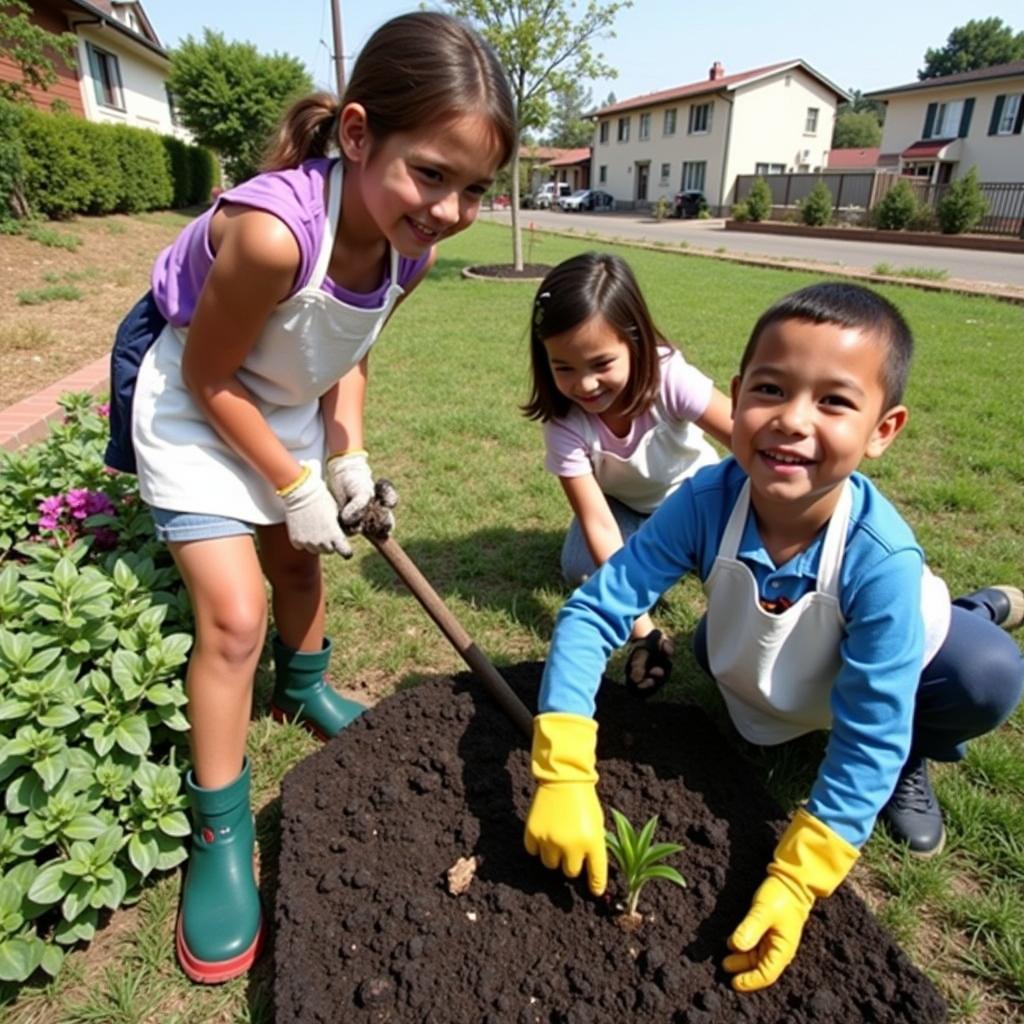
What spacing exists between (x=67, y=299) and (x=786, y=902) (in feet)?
26.9

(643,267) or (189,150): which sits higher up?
(189,150)

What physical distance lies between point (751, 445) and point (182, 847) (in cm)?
142

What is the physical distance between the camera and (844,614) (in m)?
1.47

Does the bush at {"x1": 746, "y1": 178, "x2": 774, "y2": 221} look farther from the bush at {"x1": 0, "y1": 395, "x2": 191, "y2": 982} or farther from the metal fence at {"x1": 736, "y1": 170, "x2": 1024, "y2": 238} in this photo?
the bush at {"x1": 0, "y1": 395, "x2": 191, "y2": 982}

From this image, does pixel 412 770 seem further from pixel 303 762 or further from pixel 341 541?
pixel 341 541

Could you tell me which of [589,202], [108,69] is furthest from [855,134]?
[108,69]

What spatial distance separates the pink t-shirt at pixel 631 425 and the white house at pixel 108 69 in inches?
607

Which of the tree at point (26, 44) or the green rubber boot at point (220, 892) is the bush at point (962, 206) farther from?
the green rubber boot at point (220, 892)

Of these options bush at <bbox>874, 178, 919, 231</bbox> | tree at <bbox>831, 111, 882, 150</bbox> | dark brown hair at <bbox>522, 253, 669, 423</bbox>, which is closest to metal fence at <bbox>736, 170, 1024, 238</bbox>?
bush at <bbox>874, 178, 919, 231</bbox>

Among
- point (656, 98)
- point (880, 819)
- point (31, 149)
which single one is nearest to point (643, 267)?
point (31, 149)

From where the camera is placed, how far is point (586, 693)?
1519mm

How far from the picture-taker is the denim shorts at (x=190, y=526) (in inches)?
→ 63.9

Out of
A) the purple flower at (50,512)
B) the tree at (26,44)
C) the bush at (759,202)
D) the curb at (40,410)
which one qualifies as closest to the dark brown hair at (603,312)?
the purple flower at (50,512)

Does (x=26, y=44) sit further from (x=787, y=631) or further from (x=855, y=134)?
(x=855, y=134)
